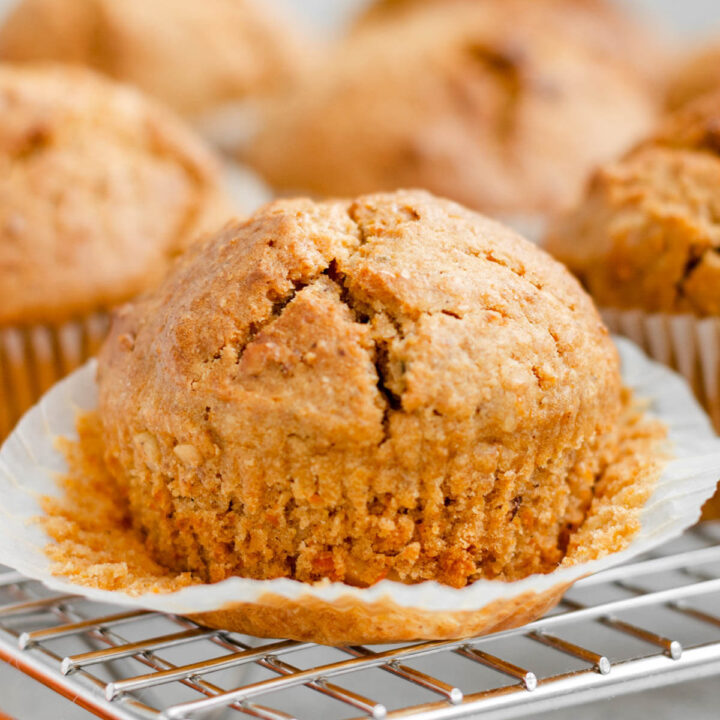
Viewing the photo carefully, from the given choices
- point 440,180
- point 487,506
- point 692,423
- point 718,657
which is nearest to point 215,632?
point 487,506

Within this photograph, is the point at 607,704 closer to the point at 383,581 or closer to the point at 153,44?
the point at 383,581

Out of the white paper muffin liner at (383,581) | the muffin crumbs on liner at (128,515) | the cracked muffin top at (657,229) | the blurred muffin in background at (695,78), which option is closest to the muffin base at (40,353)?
the white paper muffin liner at (383,581)

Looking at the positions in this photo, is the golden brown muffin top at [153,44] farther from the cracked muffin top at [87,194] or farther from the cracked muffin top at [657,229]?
the cracked muffin top at [657,229]

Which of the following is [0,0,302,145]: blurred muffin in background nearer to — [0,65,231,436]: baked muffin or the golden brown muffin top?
the golden brown muffin top

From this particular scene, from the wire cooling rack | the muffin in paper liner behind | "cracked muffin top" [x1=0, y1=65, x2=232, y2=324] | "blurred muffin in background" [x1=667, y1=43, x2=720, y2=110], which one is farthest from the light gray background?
"blurred muffin in background" [x1=667, y1=43, x2=720, y2=110]

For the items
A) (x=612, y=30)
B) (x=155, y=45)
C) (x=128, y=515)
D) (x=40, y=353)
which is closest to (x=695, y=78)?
(x=612, y=30)

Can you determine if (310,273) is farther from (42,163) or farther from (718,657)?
(42,163)

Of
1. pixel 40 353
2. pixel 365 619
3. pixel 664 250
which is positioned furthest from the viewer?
pixel 40 353
